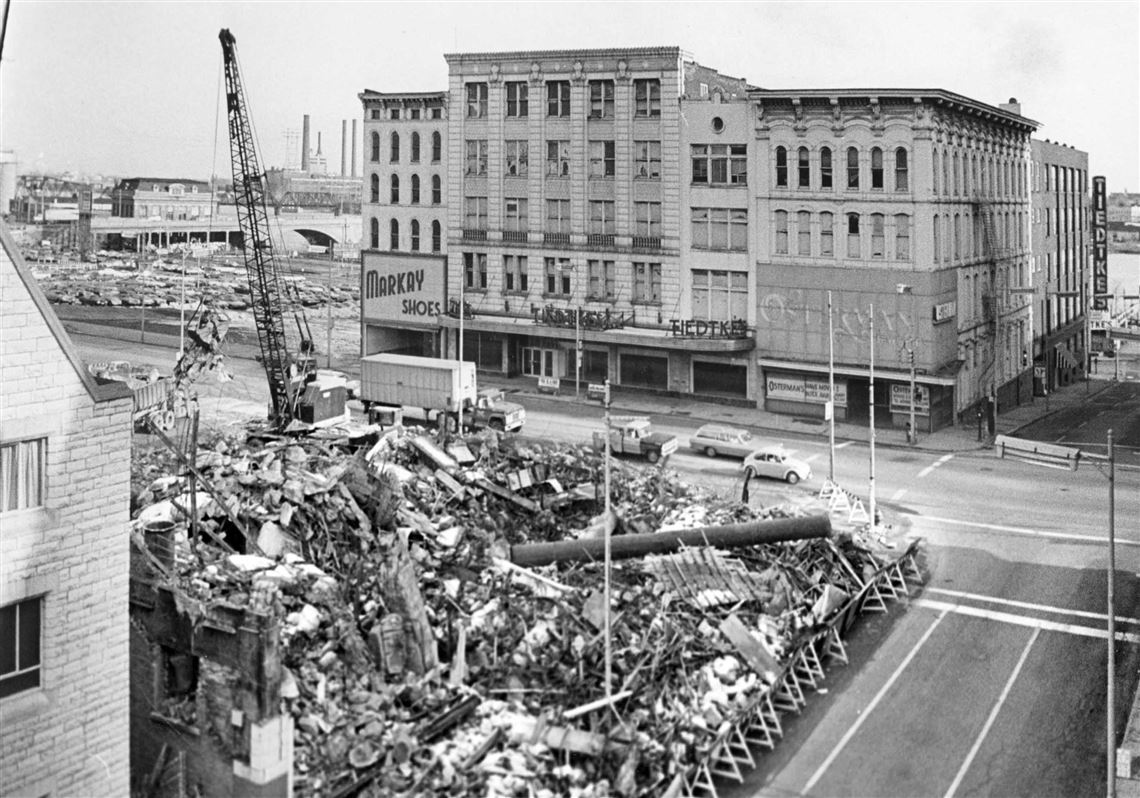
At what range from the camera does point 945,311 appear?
184ft

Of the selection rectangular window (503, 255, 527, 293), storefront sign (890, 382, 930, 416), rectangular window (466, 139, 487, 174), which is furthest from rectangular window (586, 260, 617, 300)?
storefront sign (890, 382, 930, 416)

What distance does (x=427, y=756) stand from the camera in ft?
69.4

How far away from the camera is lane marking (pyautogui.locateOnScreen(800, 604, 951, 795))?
2272cm

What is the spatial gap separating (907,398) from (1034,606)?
80.1 feet

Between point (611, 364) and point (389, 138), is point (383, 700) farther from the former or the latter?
point (389, 138)

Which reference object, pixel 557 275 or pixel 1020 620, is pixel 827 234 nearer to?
pixel 557 275

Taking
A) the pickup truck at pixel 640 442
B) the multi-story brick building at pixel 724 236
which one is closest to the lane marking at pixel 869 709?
the pickup truck at pixel 640 442

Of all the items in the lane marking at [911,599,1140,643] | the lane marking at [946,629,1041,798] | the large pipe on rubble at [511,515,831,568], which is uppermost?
the large pipe on rubble at [511,515,831,568]

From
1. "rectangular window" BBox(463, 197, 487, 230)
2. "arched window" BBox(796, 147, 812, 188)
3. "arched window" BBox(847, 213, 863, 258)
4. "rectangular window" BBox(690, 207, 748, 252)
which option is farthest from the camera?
"rectangular window" BBox(463, 197, 487, 230)

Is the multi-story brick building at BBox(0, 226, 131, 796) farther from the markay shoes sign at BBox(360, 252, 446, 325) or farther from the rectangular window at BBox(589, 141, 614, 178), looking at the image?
the markay shoes sign at BBox(360, 252, 446, 325)

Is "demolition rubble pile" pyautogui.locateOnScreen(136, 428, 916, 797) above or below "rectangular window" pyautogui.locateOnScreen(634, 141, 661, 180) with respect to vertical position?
below

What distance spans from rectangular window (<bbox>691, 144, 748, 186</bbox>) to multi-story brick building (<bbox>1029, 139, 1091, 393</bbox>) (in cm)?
2300

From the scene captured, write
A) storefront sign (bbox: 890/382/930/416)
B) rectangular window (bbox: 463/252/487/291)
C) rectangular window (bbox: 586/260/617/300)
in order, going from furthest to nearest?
rectangular window (bbox: 463/252/487/291)
rectangular window (bbox: 586/260/617/300)
storefront sign (bbox: 890/382/930/416)

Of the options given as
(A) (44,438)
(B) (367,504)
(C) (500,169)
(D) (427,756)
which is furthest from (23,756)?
(C) (500,169)
